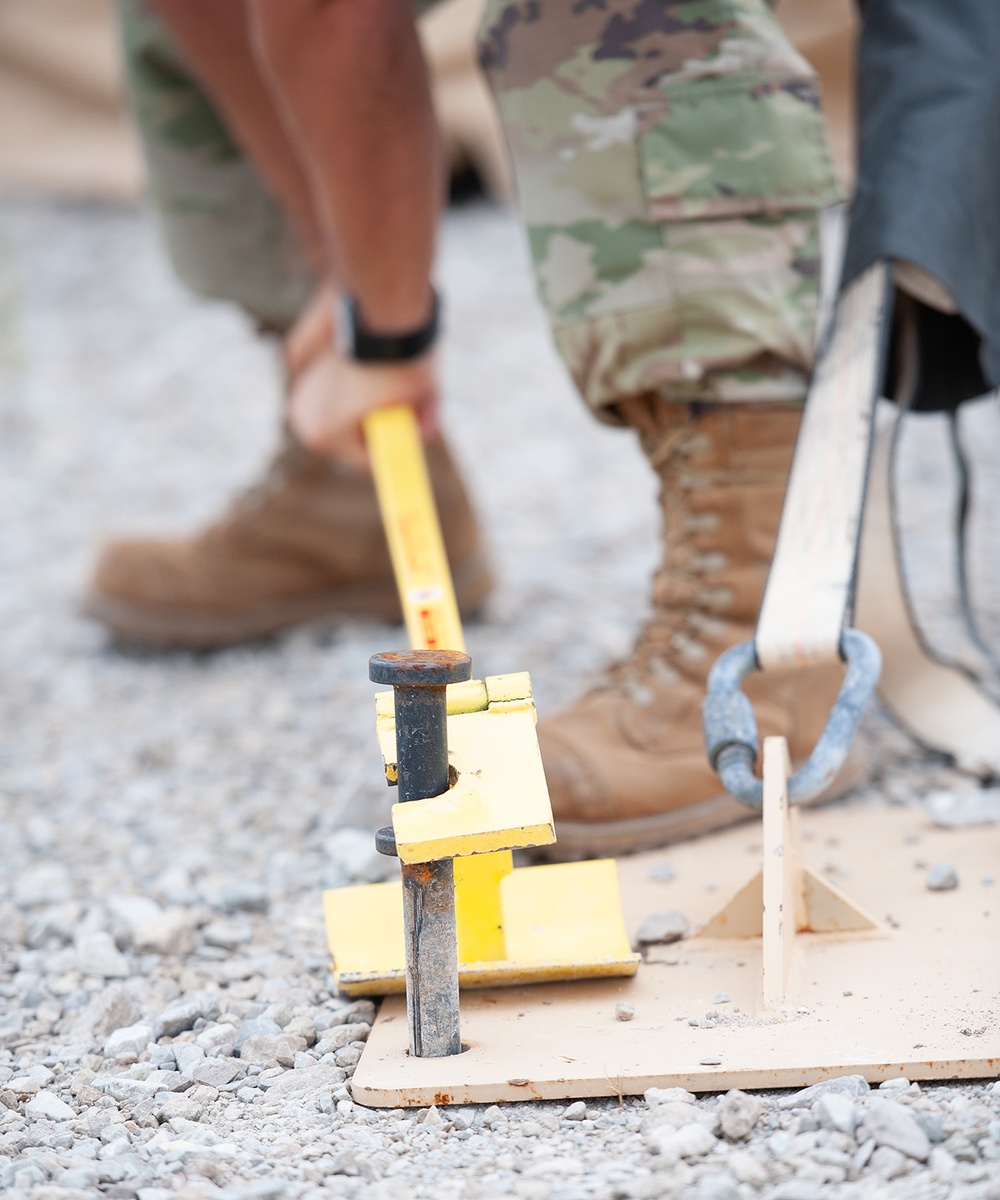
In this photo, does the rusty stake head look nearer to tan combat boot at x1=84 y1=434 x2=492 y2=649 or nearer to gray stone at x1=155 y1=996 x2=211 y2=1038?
gray stone at x1=155 y1=996 x2=211 y2=1038

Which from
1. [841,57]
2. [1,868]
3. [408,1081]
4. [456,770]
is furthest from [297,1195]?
[841,57]

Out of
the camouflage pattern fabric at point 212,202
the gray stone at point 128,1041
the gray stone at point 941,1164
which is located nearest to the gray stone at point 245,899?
the gray stone at point 128,1041

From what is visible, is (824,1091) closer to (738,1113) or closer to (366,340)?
(738,1113)

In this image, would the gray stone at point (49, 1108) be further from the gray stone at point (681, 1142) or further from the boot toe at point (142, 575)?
the boot toe at point (142, 575)

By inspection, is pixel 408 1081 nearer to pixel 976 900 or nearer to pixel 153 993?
pixel 153 993

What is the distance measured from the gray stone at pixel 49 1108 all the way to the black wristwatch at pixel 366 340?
1.04 meters

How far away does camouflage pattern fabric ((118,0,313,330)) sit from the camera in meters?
Result: 2.29

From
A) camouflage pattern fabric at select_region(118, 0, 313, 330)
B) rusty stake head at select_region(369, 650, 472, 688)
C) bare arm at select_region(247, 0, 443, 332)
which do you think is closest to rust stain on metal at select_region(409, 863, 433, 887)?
rusty stake head at select_region(369, 650, 472, 688)

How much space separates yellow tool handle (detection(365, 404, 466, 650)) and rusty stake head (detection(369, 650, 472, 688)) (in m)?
0.24

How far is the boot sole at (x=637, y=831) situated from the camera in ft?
4.82

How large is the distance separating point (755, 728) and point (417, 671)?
0.35 m

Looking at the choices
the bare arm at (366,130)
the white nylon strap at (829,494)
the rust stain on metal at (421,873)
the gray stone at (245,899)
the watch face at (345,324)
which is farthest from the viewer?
the watch face at (345,324)

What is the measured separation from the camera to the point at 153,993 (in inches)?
47.8

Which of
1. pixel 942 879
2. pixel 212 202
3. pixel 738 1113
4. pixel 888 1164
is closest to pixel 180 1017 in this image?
pixel 738 1113
